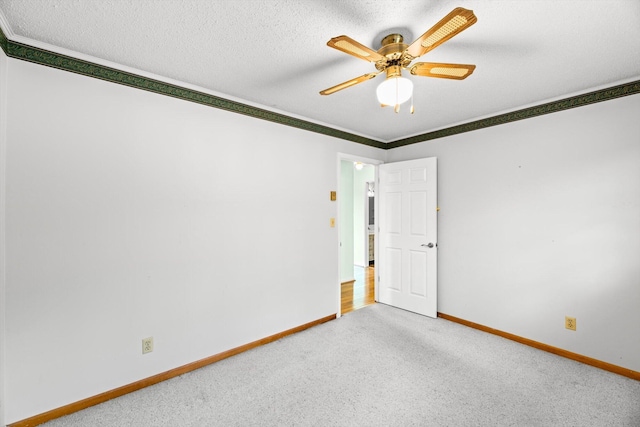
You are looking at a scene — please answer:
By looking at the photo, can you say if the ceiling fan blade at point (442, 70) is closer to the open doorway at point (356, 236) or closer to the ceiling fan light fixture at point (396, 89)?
the ceiling fan light fixture at point (396, 89)

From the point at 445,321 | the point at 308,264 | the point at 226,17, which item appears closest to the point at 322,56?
the point at 226,17

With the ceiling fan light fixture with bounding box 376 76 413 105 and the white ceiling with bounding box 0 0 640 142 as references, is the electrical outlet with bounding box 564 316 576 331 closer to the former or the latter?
the white ceiling with bounding box 0 0 640 142

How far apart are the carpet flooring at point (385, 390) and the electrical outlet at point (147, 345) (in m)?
0.29

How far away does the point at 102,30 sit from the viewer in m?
1.68

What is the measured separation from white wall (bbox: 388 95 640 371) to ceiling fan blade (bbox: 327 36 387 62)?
2.18 meters

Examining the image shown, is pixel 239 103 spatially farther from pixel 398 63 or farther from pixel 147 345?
pixel 147 345

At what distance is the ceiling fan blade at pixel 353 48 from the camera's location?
1.36 m

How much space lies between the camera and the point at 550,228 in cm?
275

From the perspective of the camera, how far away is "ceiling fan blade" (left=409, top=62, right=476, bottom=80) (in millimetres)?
1600

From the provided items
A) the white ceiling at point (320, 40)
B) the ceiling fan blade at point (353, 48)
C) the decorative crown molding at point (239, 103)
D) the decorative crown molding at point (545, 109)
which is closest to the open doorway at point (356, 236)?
the decorative crown molding at point (239, 103)

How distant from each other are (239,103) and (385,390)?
9.17 feet

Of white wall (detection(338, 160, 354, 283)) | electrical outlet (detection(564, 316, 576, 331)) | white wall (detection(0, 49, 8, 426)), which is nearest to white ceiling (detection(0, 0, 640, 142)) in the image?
white wall (detection(0, 49, 8, 426))

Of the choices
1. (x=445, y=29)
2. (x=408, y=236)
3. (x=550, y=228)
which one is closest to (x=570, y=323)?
(x=550, y=228)

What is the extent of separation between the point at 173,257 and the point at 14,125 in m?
1.27
